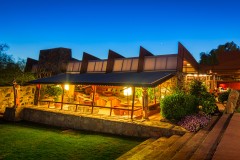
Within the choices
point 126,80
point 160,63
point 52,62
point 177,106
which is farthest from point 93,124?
point 52,62

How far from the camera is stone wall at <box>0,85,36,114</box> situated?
17922mm

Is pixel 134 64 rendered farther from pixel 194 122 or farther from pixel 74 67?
pixel 194 122

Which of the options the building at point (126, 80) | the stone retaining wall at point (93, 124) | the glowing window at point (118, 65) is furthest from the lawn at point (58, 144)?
the glowing window at point (118, 65)

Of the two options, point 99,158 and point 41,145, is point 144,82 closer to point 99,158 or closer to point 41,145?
point 99,158

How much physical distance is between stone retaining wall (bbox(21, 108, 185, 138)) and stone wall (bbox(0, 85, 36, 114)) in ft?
7.90

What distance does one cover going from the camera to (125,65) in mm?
19000

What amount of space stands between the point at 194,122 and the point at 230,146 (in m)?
3.59

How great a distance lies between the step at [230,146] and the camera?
592 cm

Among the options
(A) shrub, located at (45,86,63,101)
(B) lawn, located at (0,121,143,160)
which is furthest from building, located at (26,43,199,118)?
(B) lawn, located at (0,121,143,160)

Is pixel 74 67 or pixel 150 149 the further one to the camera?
pixel 74 67

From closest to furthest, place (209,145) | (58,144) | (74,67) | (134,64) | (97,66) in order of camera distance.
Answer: (209,145)
(58,144)
(134,64)
(97,66)
(74,67)

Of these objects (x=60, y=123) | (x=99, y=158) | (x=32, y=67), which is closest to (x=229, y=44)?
(x=32, y=67)

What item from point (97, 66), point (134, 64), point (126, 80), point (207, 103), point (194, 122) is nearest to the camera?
point (194, 122)

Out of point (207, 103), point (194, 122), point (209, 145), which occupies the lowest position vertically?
point (209, 145)
